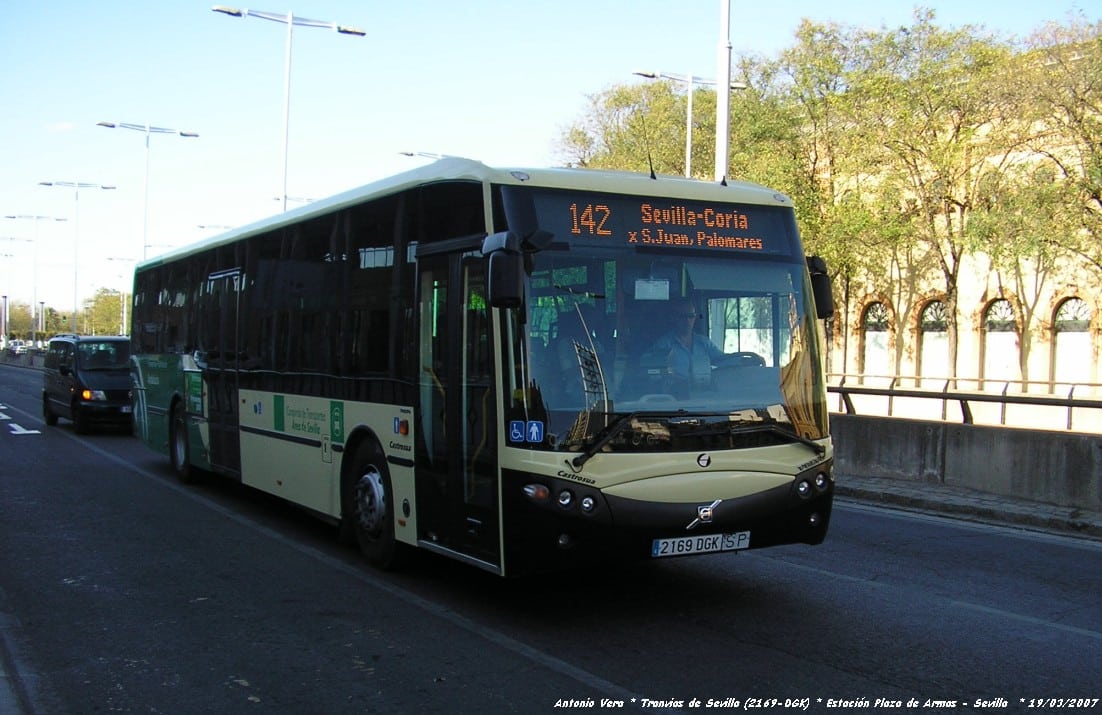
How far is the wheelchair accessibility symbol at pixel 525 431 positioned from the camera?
6477mm

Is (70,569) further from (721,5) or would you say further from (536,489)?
(721,5)

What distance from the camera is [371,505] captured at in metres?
8.49

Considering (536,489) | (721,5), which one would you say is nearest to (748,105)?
(721,5)

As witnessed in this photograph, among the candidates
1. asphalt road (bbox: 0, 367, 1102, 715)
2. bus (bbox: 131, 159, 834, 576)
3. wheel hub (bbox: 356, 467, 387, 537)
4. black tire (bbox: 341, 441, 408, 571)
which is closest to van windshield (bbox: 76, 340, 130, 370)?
asphalt road (bbox: 0, 367, 1102, 715)

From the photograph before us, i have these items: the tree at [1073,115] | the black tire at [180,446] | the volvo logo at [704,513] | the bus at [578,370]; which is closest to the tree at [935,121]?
the tree at [1073,115]

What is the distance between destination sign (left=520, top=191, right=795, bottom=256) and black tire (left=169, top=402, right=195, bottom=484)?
8.43m

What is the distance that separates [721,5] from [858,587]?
44.0ft

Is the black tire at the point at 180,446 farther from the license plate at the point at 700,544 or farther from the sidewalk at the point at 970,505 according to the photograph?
the license plate at the point at 700,544

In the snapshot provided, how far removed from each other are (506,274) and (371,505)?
2.91 meters

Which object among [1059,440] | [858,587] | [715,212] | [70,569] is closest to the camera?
[715,212]

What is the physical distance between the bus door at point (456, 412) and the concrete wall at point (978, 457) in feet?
24.3

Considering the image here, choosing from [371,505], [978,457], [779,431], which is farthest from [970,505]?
[371,505]

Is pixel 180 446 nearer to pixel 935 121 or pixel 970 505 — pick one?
pixel 970 505

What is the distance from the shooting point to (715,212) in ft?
24.3
